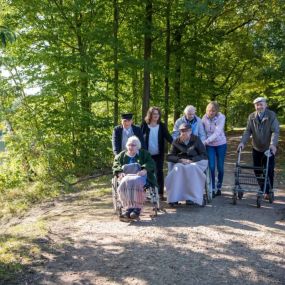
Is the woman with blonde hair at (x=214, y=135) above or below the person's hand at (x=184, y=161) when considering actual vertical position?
above

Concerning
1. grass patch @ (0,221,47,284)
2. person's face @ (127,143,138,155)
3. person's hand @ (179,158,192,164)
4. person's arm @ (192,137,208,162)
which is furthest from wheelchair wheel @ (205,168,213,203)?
grass patch @ (0,221,47,284)

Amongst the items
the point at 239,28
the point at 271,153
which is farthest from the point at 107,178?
the point at 239,28

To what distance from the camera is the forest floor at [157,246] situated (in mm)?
4469

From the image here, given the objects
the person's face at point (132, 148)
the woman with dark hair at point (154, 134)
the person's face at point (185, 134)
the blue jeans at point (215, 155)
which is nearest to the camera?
the person's face at point (132, 148)

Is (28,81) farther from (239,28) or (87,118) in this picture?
(239,28)

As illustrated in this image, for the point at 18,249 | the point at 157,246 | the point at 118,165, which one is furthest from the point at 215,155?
the point at 18,249

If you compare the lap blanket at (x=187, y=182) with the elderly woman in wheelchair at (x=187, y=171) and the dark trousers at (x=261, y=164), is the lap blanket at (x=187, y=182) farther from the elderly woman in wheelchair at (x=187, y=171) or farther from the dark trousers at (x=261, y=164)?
the dark trousers at (x=261, y=164)

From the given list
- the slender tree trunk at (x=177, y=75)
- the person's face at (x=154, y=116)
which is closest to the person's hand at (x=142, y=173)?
the person's face at (x=154, y=116)

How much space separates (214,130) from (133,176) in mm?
2107

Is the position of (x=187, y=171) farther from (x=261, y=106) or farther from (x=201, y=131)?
(x=261, y=106)

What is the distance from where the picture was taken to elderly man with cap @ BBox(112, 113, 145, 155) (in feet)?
24.1

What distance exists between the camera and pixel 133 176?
256 inches

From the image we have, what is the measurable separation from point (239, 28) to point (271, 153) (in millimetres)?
12678

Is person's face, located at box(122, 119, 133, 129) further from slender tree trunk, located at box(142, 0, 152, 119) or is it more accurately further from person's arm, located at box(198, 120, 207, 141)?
slender tree trunk, located at box(142, 0, 152, 119)
